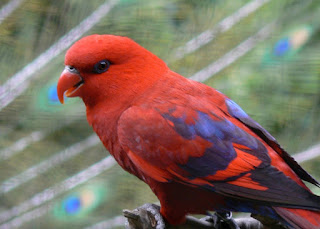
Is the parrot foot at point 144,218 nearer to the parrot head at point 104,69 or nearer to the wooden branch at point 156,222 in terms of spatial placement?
the wooden branch at point 156,222

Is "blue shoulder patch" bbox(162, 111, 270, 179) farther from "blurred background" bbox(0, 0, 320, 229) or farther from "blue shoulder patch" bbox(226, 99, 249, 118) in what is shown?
"blurred background" bbox(0, 0, 320, 229)

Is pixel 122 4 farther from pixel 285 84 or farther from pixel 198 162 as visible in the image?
pixel 198 162

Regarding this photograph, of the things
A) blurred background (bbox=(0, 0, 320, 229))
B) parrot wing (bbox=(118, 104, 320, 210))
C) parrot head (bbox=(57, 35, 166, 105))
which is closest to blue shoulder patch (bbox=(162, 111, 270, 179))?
parrot wing (bbox=(118, 104, 320, 210))

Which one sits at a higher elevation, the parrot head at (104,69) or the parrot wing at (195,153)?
the parrot head at (104,69)

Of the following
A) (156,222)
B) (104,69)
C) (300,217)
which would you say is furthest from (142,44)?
(300,217)

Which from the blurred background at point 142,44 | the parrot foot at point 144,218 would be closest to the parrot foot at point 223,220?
the parrot foot at point 144,218

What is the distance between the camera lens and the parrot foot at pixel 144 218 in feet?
2.62

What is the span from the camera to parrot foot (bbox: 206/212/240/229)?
917 millimetres

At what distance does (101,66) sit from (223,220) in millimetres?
386

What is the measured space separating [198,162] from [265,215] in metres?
0.15

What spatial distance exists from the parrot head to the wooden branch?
0.21 metres

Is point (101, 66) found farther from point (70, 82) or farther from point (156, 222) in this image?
point (156, 222)

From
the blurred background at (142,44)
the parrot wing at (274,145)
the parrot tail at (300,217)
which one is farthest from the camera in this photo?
the blurred background at (142,44)

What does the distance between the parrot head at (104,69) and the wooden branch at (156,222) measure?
0.69 feet
